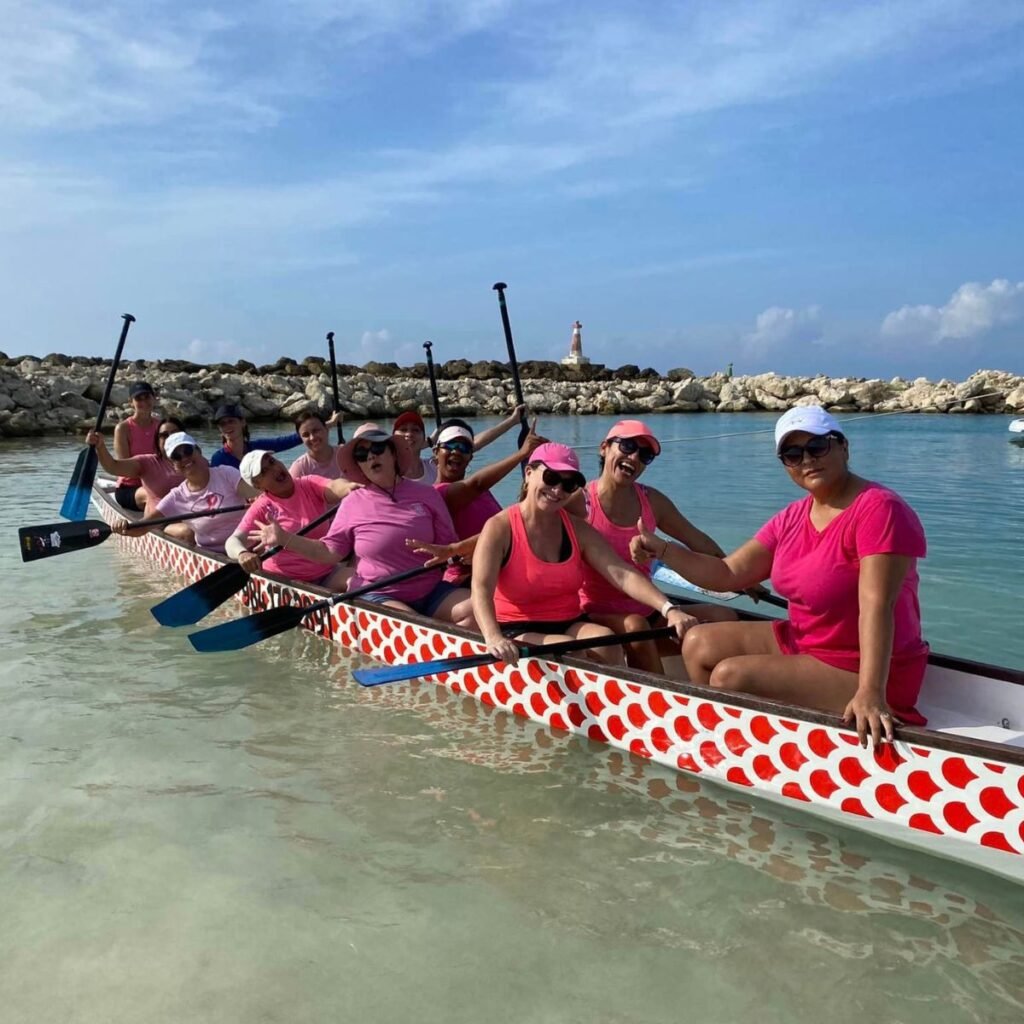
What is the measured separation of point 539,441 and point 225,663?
2.92m

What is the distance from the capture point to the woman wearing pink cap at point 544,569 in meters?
4.41

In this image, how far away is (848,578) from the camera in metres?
3.57

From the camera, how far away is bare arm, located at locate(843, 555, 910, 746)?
3.32 metres

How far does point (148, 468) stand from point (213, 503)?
1.99m

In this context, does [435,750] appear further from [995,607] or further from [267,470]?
[995,607]

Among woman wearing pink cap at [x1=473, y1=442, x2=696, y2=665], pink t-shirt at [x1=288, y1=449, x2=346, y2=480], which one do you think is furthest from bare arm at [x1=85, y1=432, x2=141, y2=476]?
woman wearing pink cap at [x1=473, y1=442, x2=696, y2=665]

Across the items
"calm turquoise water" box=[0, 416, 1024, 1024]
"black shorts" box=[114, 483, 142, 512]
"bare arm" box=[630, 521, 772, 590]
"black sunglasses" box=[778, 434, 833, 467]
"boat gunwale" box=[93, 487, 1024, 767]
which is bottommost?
"calm turquoise water" box=[0, 416, 1024, 1024]

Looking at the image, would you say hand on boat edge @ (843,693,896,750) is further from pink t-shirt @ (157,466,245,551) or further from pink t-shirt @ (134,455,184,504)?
pink t-shirt @ (134,455,184,504)

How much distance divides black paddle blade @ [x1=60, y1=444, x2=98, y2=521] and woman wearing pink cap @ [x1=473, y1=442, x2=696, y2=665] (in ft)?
24.5

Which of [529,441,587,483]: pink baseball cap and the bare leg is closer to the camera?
the bare leg

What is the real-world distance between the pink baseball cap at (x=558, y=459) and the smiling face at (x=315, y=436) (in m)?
3.63

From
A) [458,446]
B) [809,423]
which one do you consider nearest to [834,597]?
[809,423]

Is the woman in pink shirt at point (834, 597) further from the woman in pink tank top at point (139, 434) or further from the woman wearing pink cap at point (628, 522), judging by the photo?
the woman in pink tank top at point (139, 434)

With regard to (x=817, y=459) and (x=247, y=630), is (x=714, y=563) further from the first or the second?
(x=247, y=630)
